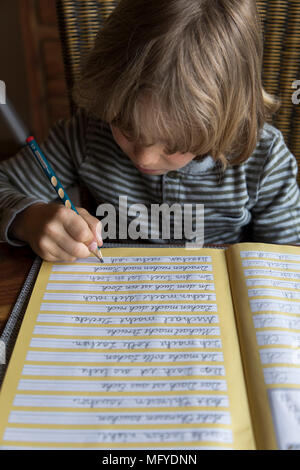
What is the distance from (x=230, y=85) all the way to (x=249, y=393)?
0.36m

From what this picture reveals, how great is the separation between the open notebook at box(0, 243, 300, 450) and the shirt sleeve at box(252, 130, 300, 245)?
0.15 m

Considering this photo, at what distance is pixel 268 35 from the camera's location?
30.7 inches

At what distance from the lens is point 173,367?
0.44 metres

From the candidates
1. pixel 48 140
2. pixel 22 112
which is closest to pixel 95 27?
pixel 48 140

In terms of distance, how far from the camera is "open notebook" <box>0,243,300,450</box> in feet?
1.28

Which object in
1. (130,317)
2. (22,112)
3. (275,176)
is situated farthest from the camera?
(22,112)

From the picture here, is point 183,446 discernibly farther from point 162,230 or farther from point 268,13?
point 268,13

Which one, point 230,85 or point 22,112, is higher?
point 22,112

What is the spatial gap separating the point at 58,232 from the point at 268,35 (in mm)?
518

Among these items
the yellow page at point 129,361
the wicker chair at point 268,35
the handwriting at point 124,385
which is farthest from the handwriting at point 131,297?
the wicker chair at point 268,35

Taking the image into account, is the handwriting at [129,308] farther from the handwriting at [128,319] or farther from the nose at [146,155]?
the nose at [146,155]

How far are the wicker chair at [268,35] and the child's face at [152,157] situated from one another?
0.26 meters

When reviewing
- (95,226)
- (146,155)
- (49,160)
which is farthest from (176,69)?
(49,160)

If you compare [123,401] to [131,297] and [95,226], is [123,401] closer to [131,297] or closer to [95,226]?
[131,297]
